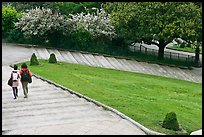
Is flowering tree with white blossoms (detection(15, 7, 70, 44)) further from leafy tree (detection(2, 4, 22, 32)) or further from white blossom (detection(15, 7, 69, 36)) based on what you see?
leafy tree (detection(2, 4, 22, 32))

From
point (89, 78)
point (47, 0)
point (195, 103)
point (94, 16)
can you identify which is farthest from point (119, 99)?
point (47, 0)

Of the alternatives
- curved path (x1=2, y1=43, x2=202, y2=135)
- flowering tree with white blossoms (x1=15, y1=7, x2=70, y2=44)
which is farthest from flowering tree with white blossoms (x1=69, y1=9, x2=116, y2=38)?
curved path (x1=2, y1=43, x2=202, y2=135)

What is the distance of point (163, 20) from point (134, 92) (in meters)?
12.8

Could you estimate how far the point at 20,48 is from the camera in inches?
1403

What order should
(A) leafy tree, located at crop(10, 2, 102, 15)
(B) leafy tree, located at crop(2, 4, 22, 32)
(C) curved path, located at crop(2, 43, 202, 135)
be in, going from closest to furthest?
1. (C) curved path, located at crop(2, 43, 202, 135)
2. (B) leafy tree, located at crop(2, 4, 22, 32)
3. (A) leafy tree, located at crop(10, 2, 102, 15)

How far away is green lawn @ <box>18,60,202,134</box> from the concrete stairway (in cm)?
286

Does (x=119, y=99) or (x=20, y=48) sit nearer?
(x=119, y=99)

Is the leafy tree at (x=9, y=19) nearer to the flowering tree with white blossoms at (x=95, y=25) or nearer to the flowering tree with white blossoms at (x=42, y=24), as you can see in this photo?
the flowering tree with white blossoms at (x=42, y=24)

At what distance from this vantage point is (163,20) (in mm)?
34438

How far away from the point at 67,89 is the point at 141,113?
491 centimetres

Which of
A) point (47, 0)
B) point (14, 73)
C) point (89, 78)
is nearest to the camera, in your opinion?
point (14, 73)

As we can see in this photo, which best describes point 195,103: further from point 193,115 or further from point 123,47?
point 123,47

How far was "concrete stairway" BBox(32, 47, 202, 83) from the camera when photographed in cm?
3341

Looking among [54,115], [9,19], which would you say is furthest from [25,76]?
[9,19]
